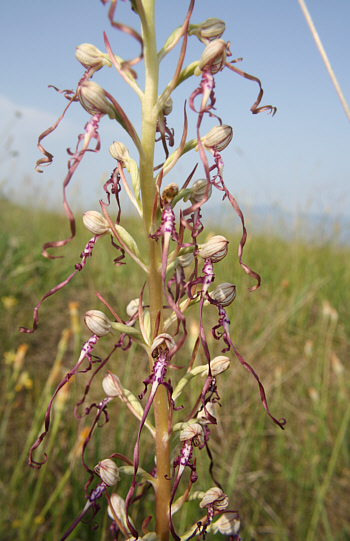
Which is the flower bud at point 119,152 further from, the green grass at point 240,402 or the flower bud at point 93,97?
the green grass at point 240,402

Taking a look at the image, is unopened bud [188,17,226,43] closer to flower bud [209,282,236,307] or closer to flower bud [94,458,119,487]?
flower bud [209,282,236,307]

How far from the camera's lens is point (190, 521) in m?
1.55

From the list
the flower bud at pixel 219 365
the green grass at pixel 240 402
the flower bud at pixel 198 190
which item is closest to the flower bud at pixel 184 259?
the flower bud at pixel 198 190

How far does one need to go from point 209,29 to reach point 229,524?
118cm

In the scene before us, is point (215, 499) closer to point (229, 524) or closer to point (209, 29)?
point (229, 524)

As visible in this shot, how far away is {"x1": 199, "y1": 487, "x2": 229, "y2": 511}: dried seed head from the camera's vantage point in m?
0.93

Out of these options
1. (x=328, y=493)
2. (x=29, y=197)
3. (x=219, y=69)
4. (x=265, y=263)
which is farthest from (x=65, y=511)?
(x=29, y=197)

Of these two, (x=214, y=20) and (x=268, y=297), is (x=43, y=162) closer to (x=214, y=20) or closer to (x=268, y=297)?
(x=214, y=20)

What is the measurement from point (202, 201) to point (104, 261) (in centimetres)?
328

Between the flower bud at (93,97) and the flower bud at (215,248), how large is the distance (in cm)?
35

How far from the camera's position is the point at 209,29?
2.74ft

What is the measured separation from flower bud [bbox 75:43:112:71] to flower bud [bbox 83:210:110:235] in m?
0.34

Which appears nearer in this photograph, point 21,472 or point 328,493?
point 21,472

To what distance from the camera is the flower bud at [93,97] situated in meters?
0.76
